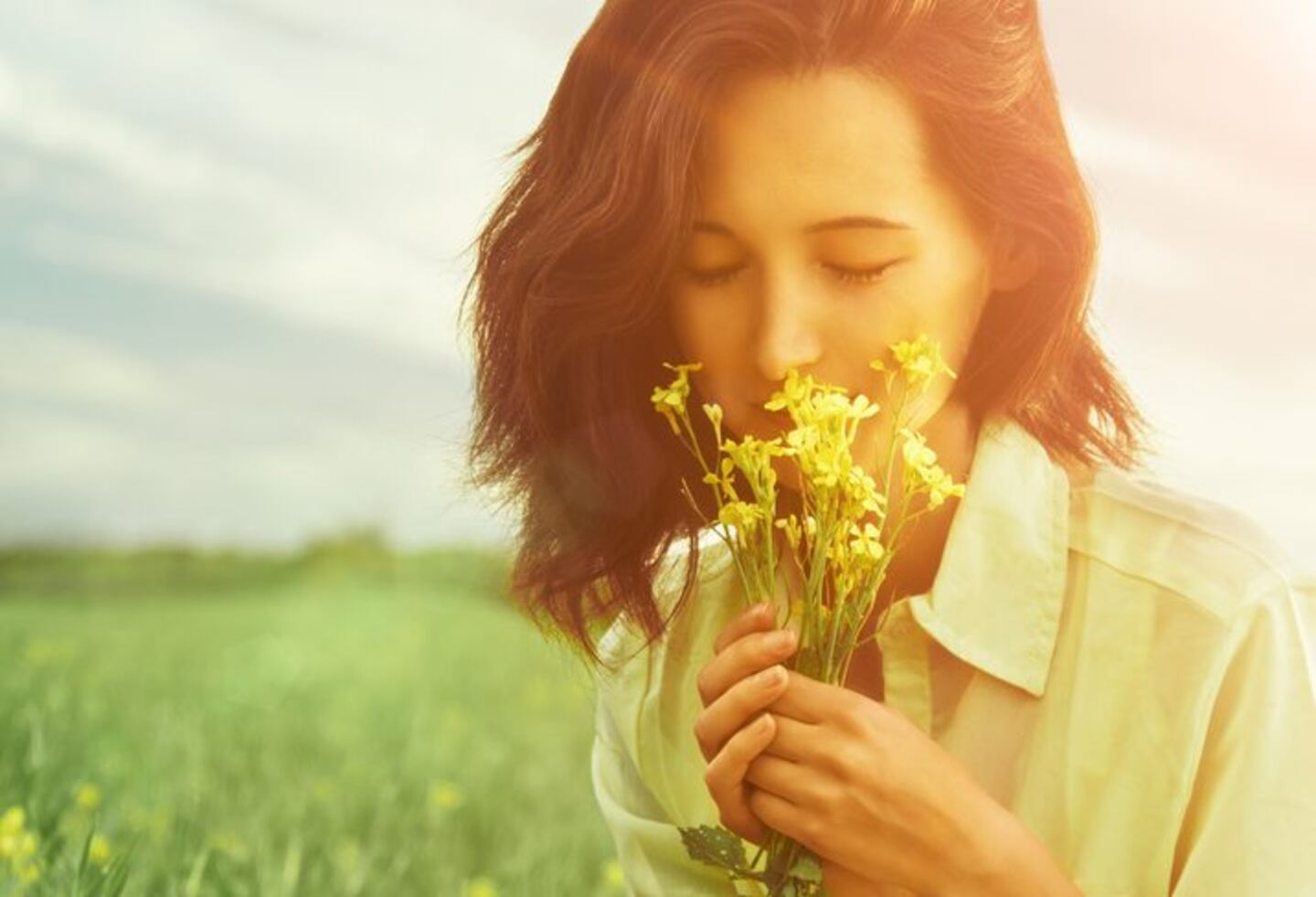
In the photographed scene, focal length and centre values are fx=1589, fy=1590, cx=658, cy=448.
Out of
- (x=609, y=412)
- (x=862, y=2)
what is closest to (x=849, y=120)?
(x=862, y=2)

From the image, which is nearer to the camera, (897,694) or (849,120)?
(849,120)

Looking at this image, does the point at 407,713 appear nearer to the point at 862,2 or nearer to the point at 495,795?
the point at 495,795

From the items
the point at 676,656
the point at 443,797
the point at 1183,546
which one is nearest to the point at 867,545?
the point at 1183,546

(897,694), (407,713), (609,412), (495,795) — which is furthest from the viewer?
(407,713)

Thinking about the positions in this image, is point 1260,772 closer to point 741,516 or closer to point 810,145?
point 741,516

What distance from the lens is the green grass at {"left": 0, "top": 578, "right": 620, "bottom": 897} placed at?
3311 mm

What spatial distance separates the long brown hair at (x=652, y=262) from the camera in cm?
216

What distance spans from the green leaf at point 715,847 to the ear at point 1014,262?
0.89 m

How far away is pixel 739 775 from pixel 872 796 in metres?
0.16

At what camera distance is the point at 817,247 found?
2.03m

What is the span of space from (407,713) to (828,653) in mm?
3936

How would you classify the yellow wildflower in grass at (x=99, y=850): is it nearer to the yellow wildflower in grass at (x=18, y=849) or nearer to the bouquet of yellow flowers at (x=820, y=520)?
the yellow wildflower in grass at (x=18, y=849)

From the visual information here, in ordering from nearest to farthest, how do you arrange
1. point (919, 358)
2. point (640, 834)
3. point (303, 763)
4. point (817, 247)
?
point (919, 358)
point (817, 247)
point (640, 834)
point (303, 763)

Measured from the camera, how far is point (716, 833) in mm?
1945
